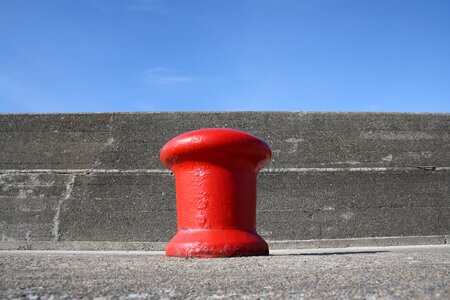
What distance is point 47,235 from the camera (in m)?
6.33

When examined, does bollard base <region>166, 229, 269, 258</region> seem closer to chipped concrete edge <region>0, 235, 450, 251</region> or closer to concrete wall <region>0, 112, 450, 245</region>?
chipped concrete edge <region>0, 235, 450, 251</region>

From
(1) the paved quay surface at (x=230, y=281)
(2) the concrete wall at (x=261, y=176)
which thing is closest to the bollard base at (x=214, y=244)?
(1) the paved quay surface at (x=230, y=281)

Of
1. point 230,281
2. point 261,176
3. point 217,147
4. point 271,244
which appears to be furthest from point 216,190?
point 261,176

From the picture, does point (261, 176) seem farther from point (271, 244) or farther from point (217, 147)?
point (217, 147)

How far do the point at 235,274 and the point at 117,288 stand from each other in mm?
601

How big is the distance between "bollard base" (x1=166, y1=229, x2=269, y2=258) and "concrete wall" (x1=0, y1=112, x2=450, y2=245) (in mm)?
2847

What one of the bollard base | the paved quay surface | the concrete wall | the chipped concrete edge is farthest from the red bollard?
the concrete wall

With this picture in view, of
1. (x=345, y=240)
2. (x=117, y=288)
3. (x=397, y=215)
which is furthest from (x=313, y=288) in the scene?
(x=397, y=215)

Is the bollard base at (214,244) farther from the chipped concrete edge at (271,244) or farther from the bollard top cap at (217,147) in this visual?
the chipped concrete edge at (271,244)

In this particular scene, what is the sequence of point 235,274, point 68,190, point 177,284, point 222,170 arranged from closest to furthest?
point 177,284, point 235,274, point 222,170, point 68,190

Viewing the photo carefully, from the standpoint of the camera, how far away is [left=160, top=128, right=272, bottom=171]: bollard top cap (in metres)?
3.44

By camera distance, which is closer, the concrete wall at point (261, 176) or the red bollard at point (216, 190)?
the red bollard at point (216, 190)

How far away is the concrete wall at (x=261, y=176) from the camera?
6367 millimetres

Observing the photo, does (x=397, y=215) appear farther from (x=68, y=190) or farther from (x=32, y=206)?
(x=32, y=206)
